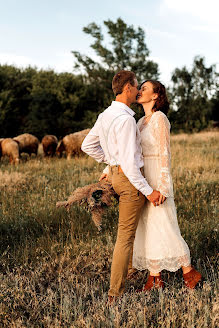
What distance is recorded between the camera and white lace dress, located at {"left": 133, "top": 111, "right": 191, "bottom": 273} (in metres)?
2.96

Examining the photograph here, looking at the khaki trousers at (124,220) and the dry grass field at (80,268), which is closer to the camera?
the dry grass field at (80,268)

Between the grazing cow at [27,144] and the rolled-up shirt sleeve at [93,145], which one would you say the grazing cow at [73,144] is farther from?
the rolled-up shirt sleeve at [93,145]

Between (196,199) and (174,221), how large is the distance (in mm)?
2573

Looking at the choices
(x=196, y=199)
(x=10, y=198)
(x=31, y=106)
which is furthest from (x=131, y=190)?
(x=31, y=106)

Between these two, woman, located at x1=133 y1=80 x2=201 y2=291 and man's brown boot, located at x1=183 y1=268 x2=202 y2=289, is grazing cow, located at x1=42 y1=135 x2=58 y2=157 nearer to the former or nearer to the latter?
woman, located at x1=133 y1=80 x2=201 y2=291

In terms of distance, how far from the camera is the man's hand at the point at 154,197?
2844 millimetres

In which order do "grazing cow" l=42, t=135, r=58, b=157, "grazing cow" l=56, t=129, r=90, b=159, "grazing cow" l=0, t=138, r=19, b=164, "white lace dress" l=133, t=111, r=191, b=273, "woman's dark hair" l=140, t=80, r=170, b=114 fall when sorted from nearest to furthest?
"white lace dress" l=133, t=111, r=191, b=273
"woman's dark hair" l=140, t=80, r=170, b=114
"grazing cow" l=0, t=138, r=19, b=164
"grazing cow" l=56, t=129, r=90, b=159
"grazing cow" l=42, t=135, r=58, b=157

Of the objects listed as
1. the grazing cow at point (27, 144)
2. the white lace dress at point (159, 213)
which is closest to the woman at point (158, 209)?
the white lace dress at point (159, 213)

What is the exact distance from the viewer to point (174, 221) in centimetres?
313

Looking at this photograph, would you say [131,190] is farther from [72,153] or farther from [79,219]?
[72,153]

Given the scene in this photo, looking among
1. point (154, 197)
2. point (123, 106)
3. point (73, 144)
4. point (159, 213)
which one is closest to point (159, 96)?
point (123, 106)

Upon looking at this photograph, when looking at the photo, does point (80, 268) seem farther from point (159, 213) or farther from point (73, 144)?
point (73, 144)

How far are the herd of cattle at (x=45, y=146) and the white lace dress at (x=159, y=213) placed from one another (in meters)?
9.48

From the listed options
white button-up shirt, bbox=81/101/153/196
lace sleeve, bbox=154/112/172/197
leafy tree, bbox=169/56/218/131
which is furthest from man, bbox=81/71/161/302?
leafy tree, bbox=169/56/218/131
